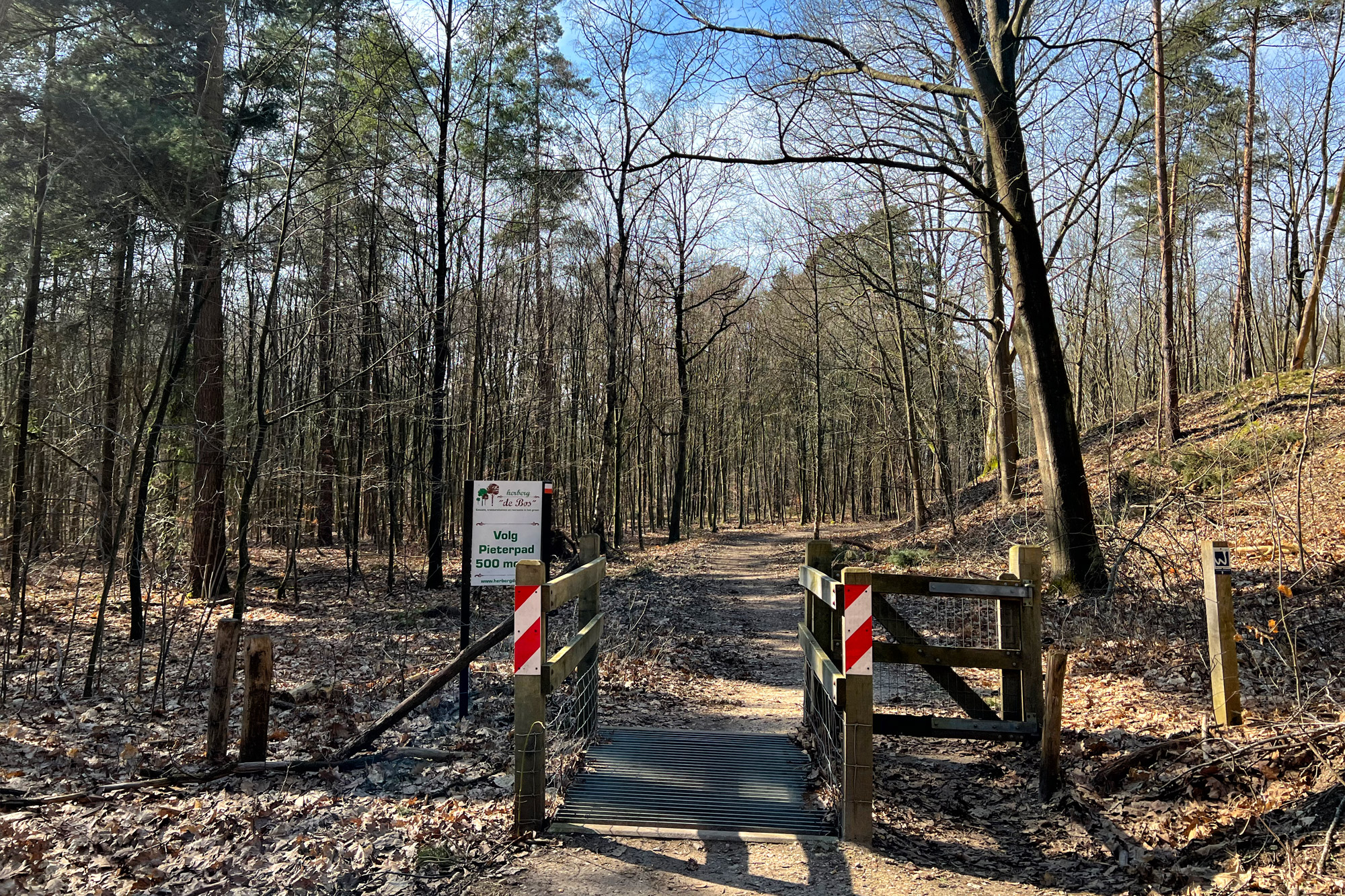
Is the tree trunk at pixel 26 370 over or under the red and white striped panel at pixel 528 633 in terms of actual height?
over

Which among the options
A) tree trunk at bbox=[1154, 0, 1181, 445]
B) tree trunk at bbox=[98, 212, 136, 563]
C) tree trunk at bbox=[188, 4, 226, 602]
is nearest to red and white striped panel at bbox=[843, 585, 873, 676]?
tree trunk at bbox=[188, 4, 226, 602]

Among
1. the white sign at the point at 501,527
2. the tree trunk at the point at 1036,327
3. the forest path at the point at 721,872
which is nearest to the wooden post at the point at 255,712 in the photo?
the white sign at the point at 501,527

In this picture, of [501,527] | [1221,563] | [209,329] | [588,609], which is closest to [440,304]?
[209,329]

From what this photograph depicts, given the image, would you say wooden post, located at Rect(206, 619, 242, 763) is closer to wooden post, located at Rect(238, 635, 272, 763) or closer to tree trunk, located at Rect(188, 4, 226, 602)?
wooden post, located at Rect(238, 635, 272, 763)

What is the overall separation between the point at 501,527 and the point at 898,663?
3882 millimetres

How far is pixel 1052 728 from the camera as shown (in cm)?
488

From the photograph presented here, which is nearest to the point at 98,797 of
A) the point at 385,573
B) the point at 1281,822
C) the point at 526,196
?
the point at 1281,822

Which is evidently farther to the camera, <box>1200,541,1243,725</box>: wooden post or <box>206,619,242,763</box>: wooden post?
<box>206,619,242,763</box>: wooden post

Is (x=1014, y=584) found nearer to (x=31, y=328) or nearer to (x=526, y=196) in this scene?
(x=31, y=328)

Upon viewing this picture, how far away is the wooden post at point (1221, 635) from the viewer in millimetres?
4980

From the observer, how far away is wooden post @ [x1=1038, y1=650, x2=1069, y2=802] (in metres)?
4.80

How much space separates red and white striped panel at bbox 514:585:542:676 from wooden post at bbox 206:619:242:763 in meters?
2.77

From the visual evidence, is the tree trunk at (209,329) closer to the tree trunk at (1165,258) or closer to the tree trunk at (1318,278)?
the tree trunk at (1165,258)

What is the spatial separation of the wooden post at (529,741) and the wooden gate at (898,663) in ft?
5.79
